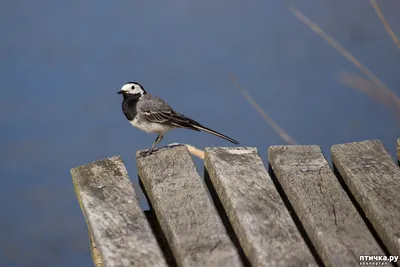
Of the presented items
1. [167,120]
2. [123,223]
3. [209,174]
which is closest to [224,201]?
[209,174]

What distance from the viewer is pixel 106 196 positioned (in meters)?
2.17

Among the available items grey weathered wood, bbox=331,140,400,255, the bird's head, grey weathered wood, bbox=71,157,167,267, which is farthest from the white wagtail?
grey weathered wood, bbox=71,157,167,267

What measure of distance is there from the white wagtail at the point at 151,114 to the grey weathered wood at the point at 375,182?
1.10 meters

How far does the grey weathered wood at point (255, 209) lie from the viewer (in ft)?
6.52

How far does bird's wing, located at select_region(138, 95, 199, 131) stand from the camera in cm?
354

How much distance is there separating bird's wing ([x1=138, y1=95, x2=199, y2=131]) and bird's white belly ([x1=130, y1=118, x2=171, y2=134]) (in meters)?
0.02

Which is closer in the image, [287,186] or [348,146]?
[287,186]

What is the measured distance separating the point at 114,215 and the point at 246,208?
374mm

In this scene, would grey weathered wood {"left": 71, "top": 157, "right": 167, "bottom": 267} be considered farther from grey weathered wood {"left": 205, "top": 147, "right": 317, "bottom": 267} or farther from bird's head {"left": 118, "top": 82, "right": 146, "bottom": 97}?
bird's head {"left": 118, "top": 82, "right": 146, "bottom": 97}

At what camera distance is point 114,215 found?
2102 mm

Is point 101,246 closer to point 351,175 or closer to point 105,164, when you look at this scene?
point 105,164

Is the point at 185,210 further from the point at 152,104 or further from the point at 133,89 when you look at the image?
the point at 133,89

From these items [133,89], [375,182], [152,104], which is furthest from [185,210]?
[133,89]

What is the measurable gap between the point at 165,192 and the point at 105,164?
0.24m
